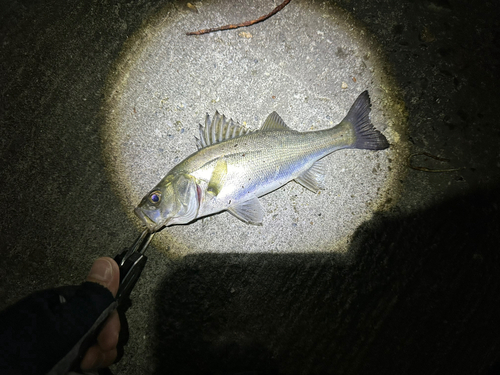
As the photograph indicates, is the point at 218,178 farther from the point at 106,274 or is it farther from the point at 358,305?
the point at 358,305

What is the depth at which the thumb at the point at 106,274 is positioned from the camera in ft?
6.75

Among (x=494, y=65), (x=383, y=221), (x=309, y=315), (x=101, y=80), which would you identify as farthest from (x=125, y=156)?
(x=494, y=65)

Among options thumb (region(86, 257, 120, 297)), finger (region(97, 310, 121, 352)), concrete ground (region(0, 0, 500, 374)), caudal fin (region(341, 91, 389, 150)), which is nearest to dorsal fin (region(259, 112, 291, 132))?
concrete ground (region(0, 0, 500, 374))

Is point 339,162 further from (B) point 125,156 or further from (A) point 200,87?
(B) point 125,156

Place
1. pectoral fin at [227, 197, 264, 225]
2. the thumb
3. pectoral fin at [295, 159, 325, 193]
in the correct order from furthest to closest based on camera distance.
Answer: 1. pectoral fin at [295, 159, 325, 193]
2. pectoral fin at [227, 197, 264, 225]
3. the thumb

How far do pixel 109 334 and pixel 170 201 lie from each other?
4.16 feet

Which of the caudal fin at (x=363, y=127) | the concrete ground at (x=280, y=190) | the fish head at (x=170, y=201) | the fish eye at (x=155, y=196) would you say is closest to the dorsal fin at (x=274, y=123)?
the concrete ground at (x=280, y=190)

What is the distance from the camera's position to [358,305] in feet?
7.68

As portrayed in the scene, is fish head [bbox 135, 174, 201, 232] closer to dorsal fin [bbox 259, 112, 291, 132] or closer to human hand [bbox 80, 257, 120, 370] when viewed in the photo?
human hand [bbox 80, 257, 120, 370]

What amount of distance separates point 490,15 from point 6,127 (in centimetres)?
484

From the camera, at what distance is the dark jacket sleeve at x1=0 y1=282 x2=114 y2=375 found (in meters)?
1.76

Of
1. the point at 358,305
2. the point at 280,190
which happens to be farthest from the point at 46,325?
the point at 358,305

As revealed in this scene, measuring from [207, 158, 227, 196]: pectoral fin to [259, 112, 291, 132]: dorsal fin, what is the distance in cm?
52

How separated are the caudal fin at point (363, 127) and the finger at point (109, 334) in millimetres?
2679
